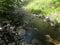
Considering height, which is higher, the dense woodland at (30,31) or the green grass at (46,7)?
the green grass at (46,7)

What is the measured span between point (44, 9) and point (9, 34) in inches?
718

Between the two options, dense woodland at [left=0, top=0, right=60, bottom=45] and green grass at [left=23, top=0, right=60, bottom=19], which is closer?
dense woodland at [left=0, top=0, right=60, bottom=45]

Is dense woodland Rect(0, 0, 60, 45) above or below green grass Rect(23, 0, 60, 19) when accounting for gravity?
below

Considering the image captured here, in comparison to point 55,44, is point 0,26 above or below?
above

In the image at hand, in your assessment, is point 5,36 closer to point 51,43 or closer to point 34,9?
point 51,43

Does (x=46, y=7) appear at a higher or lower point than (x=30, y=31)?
higher

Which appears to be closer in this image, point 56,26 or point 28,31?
point 28,31

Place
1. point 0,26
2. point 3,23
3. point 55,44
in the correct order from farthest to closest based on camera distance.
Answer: point 3,23
point 0,26
point 55,44

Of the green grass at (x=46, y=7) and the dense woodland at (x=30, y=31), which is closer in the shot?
the dense woodland at (x=30, y=31)

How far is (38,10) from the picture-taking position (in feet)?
131

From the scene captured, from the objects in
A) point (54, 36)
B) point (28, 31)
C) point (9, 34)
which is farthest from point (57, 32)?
point (9, 34)

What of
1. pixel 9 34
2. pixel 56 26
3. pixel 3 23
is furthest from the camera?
pixel 56 26

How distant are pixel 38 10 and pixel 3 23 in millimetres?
14823

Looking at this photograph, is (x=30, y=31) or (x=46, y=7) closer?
(x=30, y=31)
